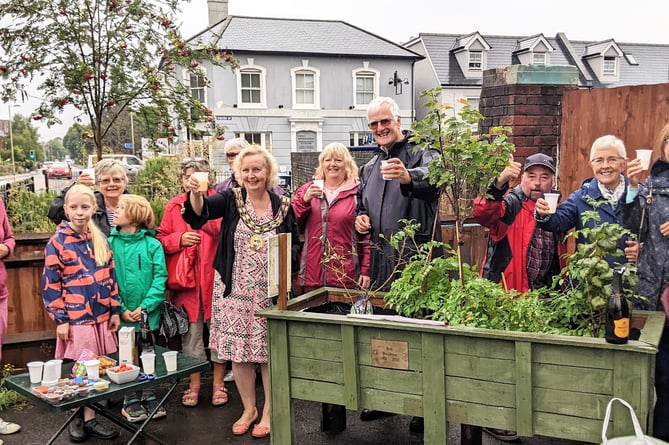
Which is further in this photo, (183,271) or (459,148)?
(183,271)

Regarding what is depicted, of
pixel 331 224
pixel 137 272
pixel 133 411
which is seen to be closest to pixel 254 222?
pixel 331 224

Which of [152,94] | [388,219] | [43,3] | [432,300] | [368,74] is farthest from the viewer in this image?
[368,74]

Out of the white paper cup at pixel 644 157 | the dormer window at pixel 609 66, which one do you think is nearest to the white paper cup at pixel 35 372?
the white paper cup at pixel 644 157

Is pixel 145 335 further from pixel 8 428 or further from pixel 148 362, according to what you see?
pixel 8 428

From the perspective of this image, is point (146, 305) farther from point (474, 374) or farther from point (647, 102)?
point (647, 102)

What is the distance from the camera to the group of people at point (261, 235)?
3738mm

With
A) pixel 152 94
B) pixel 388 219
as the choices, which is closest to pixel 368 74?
pixel 152 94

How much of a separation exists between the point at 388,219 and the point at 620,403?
6.24 feet

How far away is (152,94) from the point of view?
6.38 meters

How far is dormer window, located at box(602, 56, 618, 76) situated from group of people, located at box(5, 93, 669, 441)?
1240 inches

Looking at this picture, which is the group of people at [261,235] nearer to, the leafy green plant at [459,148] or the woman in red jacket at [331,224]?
the woman in red jacket at [331,224]

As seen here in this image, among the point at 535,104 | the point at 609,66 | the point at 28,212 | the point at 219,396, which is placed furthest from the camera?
the point at 609,66

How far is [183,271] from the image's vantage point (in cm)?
455

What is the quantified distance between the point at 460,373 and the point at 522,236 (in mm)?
1396
